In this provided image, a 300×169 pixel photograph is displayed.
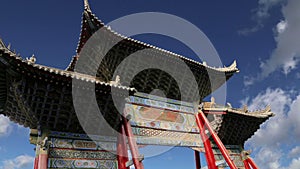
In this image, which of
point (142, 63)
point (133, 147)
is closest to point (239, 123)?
point (142, 63)

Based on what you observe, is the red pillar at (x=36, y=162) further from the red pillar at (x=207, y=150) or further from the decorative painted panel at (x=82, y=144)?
the red pillar at (x=207, y=150)

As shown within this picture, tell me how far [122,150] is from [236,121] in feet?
25.1

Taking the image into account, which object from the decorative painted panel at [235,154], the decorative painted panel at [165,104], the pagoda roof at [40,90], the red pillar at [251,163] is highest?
the decorative painted panel at [165,104]

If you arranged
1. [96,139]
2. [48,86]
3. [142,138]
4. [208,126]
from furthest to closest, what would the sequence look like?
[208,126], [142,138], [96,139], [48,86]

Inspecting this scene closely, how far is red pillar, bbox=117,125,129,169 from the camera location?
930 cm

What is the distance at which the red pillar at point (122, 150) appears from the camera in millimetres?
9297

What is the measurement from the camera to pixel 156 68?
496 inches

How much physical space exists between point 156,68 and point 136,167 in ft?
18.3

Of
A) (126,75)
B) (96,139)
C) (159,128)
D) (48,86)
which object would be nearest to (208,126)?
(159,128)

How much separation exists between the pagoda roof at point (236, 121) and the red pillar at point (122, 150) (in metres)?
5.81

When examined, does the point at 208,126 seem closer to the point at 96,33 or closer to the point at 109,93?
the point at 109,93

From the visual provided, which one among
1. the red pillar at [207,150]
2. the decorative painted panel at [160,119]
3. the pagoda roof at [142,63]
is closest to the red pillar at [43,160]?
the decorative painted panel at [160,119]

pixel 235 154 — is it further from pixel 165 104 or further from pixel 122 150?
pixel 122 150

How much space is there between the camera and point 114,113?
32.0ft
